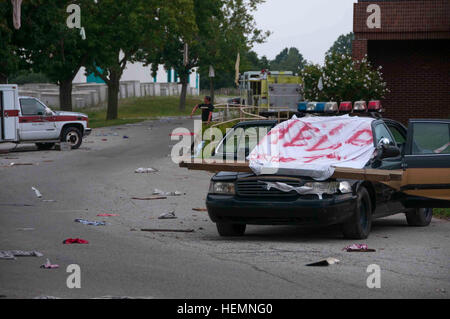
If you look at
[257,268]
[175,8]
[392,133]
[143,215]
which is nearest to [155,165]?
[143,215]

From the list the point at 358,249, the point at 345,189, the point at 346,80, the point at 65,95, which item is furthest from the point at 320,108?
the point at 65,95

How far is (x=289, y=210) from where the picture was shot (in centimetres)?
1146

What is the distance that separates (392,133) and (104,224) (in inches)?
187

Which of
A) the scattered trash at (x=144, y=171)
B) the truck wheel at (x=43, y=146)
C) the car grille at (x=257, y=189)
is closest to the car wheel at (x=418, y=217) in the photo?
the car grille at (x=257, y=189)

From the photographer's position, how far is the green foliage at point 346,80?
28562mm

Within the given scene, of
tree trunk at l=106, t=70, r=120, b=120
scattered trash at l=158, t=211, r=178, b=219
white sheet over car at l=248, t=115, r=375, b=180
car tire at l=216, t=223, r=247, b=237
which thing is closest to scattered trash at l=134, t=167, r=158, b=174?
scattered trash at l=158, t=211, r=178, b=219

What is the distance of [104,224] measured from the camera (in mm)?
13648

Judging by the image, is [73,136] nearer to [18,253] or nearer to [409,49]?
[409,49]

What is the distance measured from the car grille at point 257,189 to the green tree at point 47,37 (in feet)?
98.5

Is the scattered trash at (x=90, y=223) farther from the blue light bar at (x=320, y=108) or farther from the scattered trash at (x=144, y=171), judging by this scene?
the scattered trash at (x=144, y=171)

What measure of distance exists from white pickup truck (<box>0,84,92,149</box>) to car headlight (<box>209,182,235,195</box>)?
18.1m

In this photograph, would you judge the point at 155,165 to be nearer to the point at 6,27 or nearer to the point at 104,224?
the point at 104,224

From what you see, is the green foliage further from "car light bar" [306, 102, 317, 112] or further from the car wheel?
the car wheel

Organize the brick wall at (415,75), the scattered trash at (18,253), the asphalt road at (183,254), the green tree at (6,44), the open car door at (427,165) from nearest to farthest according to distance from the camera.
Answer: the asphalt road at (183,254) → the scattered trash at (18,253) → the open car door at (427,165) → the brick wall at (415,75) → the green tree at (6,44)
